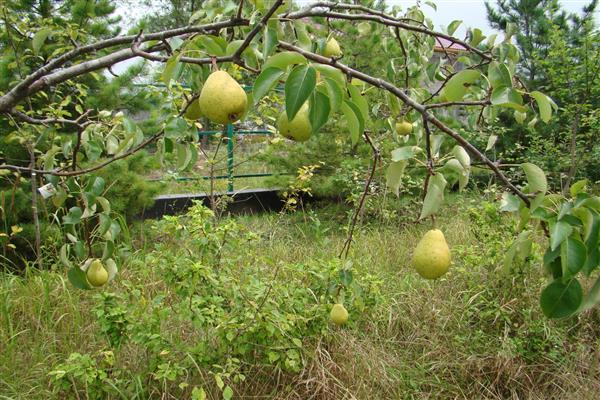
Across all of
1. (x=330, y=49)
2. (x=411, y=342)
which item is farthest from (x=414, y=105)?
(x=411, y=342)

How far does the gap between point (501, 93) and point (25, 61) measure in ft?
11.1

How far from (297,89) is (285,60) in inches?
2.6

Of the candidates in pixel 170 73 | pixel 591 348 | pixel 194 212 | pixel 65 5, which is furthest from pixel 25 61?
pixel 591 348

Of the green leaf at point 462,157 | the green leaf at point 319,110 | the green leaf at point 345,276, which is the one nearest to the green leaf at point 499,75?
the green leaf at point 462,157

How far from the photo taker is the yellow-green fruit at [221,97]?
0.69m

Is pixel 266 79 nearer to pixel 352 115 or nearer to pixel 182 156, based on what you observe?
pixel 352 115

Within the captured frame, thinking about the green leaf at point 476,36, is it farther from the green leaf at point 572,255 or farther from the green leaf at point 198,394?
the green leaf at point 198,394

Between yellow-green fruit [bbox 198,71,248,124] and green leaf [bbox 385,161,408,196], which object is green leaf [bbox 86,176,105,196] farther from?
green leaf [bbox 385,161,408,196]

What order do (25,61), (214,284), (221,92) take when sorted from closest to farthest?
(221,92) → (214,284) → (25,61)

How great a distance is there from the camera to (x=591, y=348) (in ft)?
8.05

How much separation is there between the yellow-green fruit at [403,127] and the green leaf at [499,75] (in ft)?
1.48

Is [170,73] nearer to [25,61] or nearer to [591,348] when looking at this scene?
[591,348]

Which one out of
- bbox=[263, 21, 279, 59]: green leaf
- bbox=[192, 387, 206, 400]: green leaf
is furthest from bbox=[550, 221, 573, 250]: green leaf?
bbox=[192, 387, 206, 400]: green leaf

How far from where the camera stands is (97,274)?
3.92 feet
